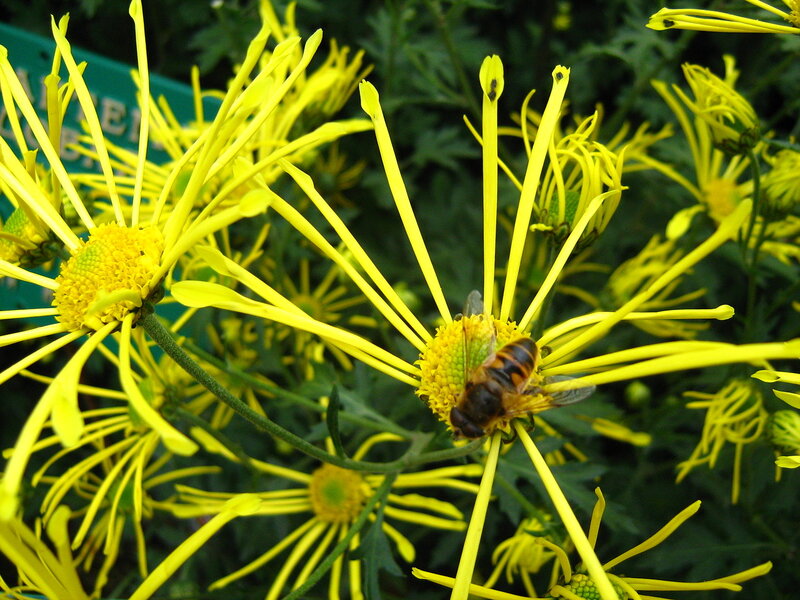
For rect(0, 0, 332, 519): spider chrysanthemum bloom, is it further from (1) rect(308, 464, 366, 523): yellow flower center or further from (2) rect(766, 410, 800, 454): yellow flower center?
(2) rect(766, 410, 800, 454): yellow flower center

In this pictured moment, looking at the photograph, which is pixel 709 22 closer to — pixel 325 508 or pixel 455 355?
pixel 455 355

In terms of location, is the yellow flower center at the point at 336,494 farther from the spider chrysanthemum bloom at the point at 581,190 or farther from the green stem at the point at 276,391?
the spider chrysanthemum bloom at the point at 581,190

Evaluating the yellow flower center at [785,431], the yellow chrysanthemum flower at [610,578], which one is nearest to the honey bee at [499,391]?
the yellow chrysanthemum flower at [610,578]

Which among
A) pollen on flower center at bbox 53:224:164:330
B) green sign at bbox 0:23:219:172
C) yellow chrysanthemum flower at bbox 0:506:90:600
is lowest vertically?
yellow chrysanthemum flower at bbox 0:506:90:600

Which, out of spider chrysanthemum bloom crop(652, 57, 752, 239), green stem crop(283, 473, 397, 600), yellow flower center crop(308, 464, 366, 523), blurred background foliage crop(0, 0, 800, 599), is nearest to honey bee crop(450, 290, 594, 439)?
green stem crop(283, 473, 397, 600)

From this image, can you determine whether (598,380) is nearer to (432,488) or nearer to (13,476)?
(13,476)

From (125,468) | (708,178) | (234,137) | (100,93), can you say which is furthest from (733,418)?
(100,93)
